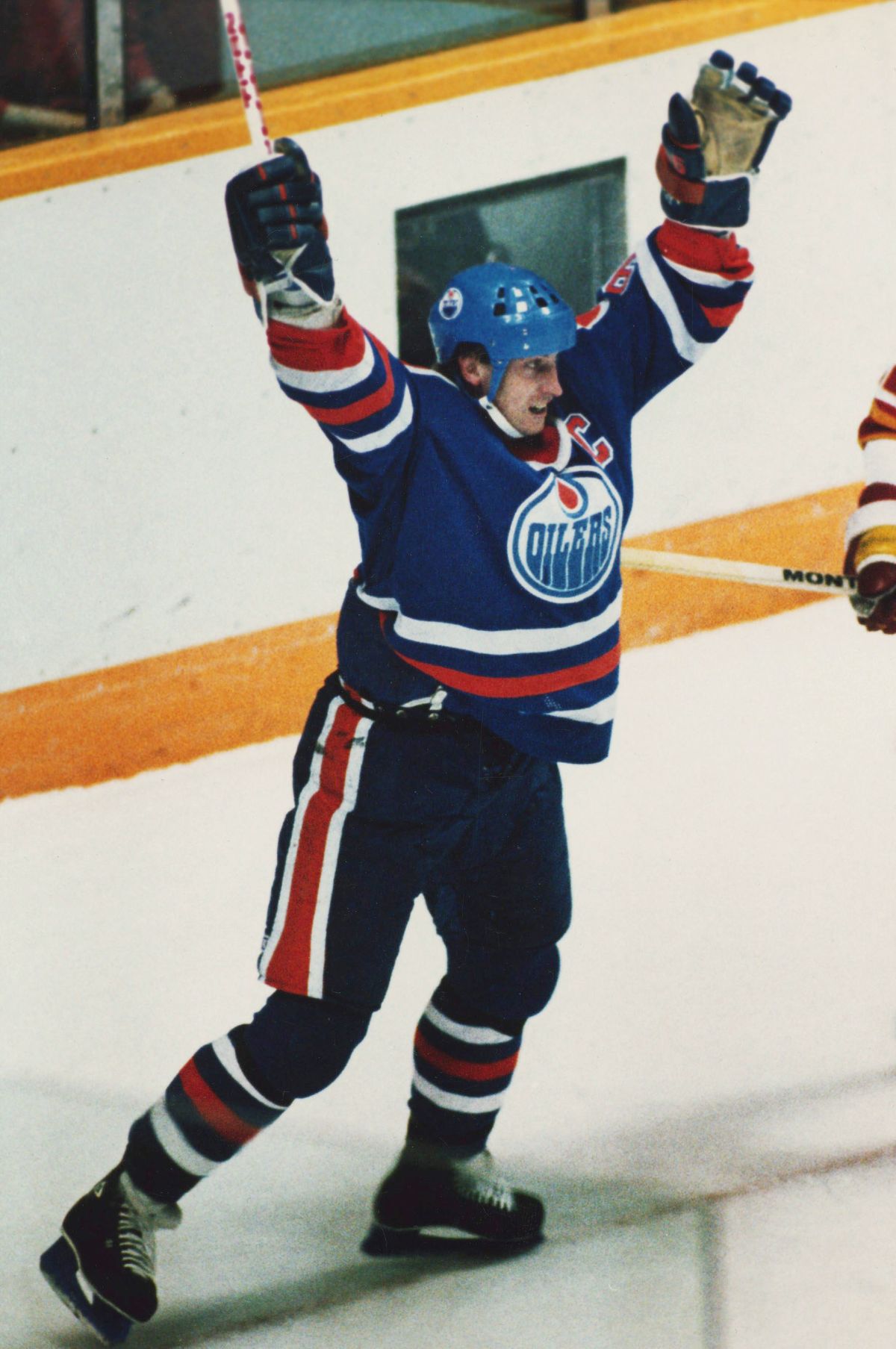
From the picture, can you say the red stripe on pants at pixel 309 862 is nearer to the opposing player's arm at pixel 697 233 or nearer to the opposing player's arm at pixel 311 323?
the opposing player's arm at pixel 311 323

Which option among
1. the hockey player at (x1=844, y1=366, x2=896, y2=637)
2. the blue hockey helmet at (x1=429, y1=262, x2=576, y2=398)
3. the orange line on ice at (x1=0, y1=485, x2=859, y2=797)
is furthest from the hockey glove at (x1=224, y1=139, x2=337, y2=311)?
the orange line on ice at (x1=0, y1=485, x2=859, y2=797)

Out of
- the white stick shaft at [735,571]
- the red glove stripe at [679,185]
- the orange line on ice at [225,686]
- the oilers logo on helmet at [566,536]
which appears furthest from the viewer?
the orange line on ice at [225,686]

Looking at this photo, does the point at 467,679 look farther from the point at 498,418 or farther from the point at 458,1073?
the point at 458,1073

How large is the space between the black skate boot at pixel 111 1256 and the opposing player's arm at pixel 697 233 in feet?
3.78

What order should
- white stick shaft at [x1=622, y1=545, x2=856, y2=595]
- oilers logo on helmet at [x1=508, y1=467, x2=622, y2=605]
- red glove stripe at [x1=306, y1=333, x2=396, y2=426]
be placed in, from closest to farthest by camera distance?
1. red glove stripe at [x1=306, y1=333, x2=396, y2=426]
2. oilers logo on helmet at [x1=508, y1=467, x2=622, y2=605]
3. white stick shaft at [x1=622, y1=545, x2=856, y2=595]

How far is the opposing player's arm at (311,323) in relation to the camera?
1.54 m

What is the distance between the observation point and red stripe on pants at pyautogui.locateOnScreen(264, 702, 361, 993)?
188cm

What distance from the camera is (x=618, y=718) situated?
3.25 meters

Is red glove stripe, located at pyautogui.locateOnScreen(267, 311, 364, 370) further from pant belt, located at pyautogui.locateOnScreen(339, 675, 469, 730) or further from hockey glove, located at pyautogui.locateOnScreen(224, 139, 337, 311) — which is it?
pant belt, located at pyautogui.locateOnScreen(339, 675, 469, 730)

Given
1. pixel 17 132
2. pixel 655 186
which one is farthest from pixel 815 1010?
pixel 17 132

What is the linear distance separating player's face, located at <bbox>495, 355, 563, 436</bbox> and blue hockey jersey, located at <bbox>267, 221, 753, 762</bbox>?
21 mm

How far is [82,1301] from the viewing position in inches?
74.9

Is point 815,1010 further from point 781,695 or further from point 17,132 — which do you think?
point 17,132

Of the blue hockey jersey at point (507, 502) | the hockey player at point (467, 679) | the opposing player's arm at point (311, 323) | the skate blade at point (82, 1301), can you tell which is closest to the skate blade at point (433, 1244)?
the hockey player at point (467, 679)
